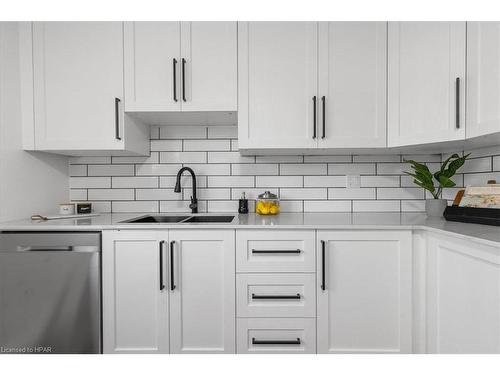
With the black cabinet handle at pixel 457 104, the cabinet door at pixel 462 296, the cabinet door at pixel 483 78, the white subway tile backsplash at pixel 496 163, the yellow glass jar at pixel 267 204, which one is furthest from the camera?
the yellow glass jar at pixel 267 204

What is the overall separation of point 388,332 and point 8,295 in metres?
2.11

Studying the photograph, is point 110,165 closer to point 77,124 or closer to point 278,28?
point 77,124

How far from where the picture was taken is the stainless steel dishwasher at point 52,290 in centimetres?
160

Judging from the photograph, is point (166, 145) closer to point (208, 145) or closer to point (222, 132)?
point (208, 145)

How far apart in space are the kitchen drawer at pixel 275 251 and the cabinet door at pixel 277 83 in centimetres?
58

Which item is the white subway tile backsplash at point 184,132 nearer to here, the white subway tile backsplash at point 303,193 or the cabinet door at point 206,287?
the white subway tile backsplash at point 303,193

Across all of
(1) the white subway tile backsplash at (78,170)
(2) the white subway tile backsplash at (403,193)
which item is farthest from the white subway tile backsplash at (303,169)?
(1) the white subway tile backsplash at (78,170)

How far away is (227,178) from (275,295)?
0.98 meters

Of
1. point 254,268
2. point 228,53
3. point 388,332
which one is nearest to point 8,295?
point 254,268

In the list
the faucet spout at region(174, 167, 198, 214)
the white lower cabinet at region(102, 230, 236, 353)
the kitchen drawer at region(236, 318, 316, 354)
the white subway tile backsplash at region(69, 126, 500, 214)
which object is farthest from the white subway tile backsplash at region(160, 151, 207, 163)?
the kitchen drawer at region(236, 318, 316, 354)

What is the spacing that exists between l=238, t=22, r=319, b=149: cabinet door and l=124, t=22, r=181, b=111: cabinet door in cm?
42

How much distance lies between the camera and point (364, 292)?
1.62 m

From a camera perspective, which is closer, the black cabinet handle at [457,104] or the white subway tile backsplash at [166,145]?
the black cabinet handle at [457,104]

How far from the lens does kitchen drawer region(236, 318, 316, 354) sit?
163 centimetres
